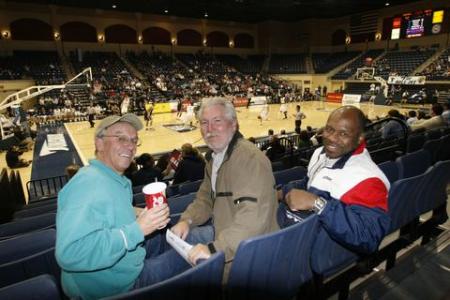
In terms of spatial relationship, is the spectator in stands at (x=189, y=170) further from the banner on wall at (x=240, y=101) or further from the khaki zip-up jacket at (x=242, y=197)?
the banner on wall at (x=240, y=101)

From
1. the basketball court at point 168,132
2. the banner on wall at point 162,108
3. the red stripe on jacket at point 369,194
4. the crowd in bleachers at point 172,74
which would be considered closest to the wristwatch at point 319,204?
the red stripe on jacket at point 369,194

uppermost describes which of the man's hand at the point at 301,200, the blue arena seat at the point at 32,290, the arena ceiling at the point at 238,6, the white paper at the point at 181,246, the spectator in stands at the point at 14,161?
the arena ceiling at the point at 238,6

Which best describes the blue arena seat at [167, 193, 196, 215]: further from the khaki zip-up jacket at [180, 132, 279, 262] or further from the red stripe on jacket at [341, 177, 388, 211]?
the red stripe on jacket at [341, 177, 388, 211]

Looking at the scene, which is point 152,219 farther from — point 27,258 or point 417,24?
point 417,24

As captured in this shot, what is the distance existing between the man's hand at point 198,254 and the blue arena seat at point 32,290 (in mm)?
665

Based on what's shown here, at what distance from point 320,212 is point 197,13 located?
98.8 feet

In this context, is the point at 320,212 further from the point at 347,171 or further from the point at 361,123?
the point at 361,123

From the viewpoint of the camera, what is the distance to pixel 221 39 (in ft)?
114

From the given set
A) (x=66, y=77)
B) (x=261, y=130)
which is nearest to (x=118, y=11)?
(x=66, y=77)

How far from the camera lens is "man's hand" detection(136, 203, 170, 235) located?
1.58m

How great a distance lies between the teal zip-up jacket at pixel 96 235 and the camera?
137 cm

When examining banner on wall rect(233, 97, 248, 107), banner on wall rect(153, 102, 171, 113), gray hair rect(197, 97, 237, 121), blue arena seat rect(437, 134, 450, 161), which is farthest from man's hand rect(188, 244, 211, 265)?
banner on wall rect(233, 97, 248, 107)

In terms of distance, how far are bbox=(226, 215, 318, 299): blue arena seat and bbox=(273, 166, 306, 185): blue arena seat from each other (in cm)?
165

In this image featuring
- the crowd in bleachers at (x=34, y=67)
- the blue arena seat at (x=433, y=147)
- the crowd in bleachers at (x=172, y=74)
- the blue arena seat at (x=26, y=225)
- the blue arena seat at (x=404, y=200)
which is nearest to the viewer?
the blue arena seat at (x=404, y=200)
